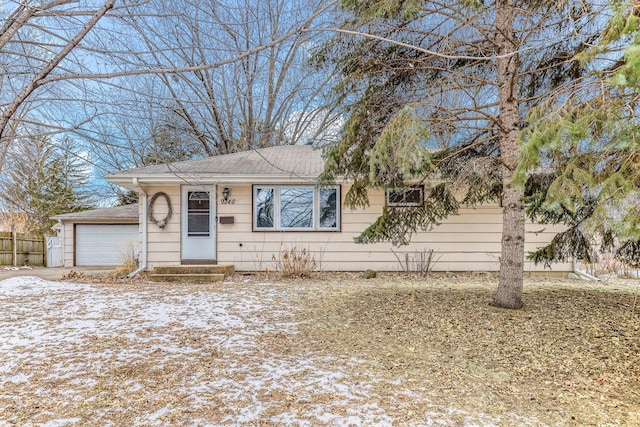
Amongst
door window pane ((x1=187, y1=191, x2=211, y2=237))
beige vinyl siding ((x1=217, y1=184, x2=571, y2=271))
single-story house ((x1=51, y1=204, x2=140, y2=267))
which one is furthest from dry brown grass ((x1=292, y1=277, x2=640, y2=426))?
single-story house ((x1=51, y1=204, x2=140, y2=267))

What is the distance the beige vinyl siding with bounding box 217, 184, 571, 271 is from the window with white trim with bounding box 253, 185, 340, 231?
0.15m

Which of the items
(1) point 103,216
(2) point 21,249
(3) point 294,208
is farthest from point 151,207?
(2) point 21,249

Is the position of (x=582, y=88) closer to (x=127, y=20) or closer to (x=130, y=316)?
(x=127, y=20)

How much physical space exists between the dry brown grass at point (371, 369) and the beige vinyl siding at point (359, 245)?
3346 mm

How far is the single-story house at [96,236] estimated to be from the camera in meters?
12.8

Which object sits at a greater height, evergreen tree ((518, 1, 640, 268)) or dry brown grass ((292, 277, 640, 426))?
evergreen tree ((518, 1, 640, 268))

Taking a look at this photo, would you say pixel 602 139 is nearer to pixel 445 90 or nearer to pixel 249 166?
pixel 445 90

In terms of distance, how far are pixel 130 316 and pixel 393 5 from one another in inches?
198

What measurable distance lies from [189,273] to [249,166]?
275 centimetres

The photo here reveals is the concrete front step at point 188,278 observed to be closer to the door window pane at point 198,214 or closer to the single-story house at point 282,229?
the single-story house at point 282,229

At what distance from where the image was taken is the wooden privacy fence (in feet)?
40.7

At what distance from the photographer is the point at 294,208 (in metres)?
8.38

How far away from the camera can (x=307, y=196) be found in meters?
8.34

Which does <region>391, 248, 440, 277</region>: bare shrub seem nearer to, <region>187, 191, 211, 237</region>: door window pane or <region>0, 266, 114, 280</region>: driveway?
<region>187, 191, 211, 237</region>: door window pane
